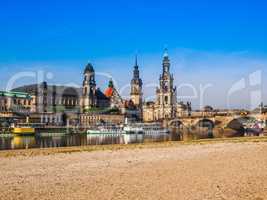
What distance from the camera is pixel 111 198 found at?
10672 millimetres

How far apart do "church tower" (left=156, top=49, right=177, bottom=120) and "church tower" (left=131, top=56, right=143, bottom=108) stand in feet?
35.1

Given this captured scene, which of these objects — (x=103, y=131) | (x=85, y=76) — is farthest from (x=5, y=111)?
(x=103, y=131)

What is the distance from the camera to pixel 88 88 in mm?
142000

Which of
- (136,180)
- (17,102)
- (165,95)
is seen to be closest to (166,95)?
→ (165,95)

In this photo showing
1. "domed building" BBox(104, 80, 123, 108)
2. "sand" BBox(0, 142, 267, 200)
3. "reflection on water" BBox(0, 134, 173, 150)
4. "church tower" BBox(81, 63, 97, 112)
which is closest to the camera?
"sand" BBox(0, 142, 267, 200)

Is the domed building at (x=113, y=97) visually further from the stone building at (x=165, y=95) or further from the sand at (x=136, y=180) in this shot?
the sand at (x=136, y=180)

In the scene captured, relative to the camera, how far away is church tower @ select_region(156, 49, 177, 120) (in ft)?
470

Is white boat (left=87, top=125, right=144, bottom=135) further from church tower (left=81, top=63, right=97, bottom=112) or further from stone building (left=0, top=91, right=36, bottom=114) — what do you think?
church tower (left=81, top=63, right=97, bottom=112)

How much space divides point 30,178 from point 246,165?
8984 mm

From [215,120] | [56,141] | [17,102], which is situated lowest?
[56,141]

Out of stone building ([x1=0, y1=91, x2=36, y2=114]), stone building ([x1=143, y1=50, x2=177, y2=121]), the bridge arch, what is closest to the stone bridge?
the bridge arch

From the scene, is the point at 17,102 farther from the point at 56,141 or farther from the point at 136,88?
the point at 56,141

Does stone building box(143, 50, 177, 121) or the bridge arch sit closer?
the bridge arch

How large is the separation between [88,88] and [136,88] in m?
20.9
